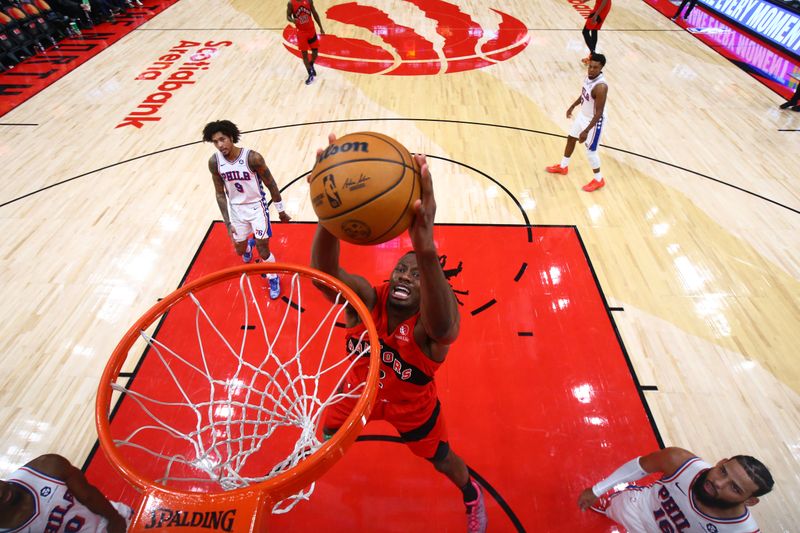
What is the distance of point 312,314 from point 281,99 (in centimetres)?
511

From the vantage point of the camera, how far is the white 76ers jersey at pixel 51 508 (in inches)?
76.8

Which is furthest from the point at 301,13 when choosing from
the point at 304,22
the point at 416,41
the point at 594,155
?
the point at 594,155

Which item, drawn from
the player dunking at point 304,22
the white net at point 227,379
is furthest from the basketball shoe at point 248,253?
the player dunking at point 304,22

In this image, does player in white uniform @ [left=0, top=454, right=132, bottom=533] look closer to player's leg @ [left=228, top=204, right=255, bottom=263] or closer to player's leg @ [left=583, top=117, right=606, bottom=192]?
player's leg @ [left=228, top=204, right=255, bottom=263]

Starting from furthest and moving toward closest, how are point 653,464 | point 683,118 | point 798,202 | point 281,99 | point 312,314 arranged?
point 281,99, point 683,118, point 798,202, point 312,314, point 653,464

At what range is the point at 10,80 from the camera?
324 inches

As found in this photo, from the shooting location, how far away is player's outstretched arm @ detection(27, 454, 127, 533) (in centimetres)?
204

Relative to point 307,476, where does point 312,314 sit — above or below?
below

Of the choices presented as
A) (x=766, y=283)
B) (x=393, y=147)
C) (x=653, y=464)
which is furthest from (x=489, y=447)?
(x=766, y=283)

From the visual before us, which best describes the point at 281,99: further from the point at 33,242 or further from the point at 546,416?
the point at 546,416

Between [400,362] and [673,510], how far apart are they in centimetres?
155

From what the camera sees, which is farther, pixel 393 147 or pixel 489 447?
pixel 489 447

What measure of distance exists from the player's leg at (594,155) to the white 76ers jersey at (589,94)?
0.62 feet

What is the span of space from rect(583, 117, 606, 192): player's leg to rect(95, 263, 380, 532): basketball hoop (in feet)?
11.8
